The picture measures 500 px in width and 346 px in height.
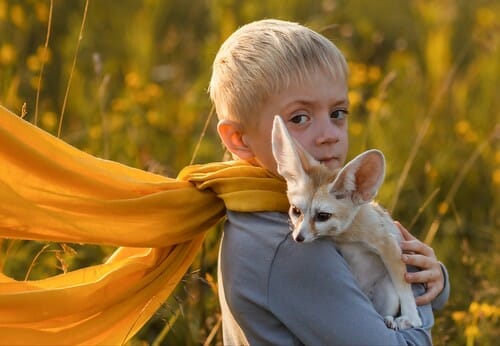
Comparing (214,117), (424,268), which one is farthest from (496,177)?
(424,268)

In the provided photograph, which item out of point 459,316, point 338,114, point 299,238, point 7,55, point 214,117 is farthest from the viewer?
point 214,117

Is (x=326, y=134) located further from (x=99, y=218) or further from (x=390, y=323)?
(x=99, y=218)

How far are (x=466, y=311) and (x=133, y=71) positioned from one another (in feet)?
8.54

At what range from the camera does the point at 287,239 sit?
228 cm

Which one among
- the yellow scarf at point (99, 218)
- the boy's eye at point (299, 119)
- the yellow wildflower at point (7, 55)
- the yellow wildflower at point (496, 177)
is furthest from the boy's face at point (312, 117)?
the yellow wildflower at point (7, 55)

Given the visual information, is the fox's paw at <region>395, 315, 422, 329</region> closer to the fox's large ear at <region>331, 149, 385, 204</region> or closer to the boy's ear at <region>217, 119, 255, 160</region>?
the fox's large ear at <region>331, 149, 385, 204</region>

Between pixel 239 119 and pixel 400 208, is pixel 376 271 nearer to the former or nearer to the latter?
pixel 239 119

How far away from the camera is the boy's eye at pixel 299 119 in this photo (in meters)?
2.40

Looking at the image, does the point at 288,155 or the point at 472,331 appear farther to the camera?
the point at 472,331

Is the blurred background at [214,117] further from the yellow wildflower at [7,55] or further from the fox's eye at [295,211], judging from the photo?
the fox's eye at [295,211]

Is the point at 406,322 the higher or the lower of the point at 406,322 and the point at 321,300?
the lower

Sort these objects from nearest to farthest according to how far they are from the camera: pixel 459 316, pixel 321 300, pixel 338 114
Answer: pixel 321 300, pixel 338 114, pixel 459 316

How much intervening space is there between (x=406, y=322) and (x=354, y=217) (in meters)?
0.28

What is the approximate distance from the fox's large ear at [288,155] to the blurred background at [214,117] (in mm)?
1083
